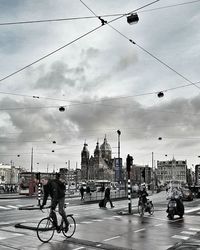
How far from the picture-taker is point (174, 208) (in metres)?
21.0

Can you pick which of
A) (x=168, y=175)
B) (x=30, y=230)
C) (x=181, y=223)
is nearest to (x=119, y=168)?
(x=181, y=223)

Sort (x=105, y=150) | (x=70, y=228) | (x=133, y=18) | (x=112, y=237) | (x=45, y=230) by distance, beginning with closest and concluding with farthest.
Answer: (x=45, y=230) → (x=133, y=18) → (x=112, y=237) → (x=70, y=228) → (x=105, y=150)

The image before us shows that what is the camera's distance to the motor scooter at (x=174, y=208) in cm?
2062

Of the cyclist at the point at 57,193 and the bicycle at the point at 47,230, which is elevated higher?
the cyclist at the point at 57,193

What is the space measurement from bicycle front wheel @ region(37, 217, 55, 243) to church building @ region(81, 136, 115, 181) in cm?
17134

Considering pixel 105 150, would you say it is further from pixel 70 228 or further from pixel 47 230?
pixel 47 230

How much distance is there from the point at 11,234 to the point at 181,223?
849 cm

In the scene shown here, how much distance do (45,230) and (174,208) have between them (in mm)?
10298

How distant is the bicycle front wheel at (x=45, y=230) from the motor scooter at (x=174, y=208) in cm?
950

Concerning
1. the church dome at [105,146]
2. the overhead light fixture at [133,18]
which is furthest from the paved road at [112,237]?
the church dome at [105,146]

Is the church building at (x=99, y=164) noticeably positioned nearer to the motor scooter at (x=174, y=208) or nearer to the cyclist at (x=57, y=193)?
the motor scooter at (x=174, y=208)

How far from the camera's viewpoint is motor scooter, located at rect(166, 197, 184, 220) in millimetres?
20622

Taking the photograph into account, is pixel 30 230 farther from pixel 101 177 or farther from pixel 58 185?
pixel 101 177

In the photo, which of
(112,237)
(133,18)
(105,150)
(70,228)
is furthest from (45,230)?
(105,150)
